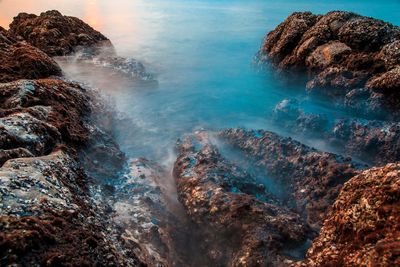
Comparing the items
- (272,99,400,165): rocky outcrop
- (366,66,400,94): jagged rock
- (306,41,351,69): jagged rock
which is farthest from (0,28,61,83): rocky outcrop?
(366,66,400,94): jagged rock

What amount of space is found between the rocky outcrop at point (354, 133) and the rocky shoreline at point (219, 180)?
39 mm

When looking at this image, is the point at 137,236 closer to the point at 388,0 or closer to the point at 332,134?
the point at 332,134

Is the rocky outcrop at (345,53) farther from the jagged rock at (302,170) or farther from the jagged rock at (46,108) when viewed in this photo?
the jagged rock at (46,108)

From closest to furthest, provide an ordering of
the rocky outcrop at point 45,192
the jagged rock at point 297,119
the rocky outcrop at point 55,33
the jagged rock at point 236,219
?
the rocky outcrop at point 45,192 → the jagged rock at point 236,219 → the jagged rock at point 297,119 → the rocky outcrop at point 55,33

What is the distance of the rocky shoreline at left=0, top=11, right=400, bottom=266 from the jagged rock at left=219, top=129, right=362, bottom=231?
0.11ft

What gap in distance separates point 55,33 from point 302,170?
52.6ft

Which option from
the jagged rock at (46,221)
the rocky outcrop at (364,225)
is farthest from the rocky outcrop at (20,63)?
the rocky outcrop at (364,225)

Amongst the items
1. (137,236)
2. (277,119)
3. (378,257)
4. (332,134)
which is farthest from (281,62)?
(378,257)

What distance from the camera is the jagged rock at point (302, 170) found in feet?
25.0

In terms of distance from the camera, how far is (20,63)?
35.1 ft

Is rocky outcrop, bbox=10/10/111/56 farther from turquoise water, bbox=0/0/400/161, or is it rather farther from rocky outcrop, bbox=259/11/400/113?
rocky outcrop, bbox=259/11/400/113

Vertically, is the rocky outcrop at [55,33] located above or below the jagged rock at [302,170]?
above

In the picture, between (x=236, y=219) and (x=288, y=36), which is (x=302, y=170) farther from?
(x=288, y=36)

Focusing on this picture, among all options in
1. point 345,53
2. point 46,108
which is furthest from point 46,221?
point 345,53
